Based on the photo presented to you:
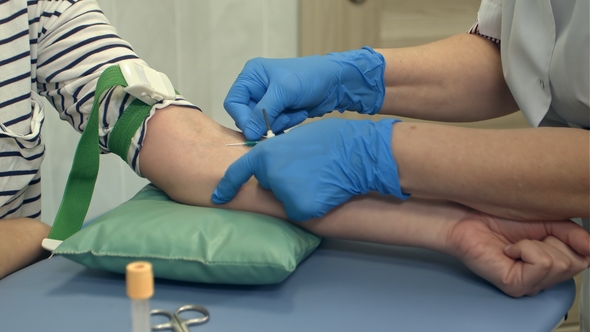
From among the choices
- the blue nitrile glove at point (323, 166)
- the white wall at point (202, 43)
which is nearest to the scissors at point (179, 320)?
the blue nitrile glove at point (323, 166)

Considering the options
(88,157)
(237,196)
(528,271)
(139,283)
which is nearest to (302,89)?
(237,196)

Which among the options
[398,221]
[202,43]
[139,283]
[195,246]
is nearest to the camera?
[139,283]

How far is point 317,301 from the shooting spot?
26.7 inches

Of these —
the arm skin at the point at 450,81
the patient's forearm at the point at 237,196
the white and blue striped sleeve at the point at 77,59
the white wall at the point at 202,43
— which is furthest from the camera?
the white wall at the point at 202,43

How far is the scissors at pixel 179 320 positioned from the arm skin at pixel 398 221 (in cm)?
25

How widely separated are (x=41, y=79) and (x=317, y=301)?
692 mm

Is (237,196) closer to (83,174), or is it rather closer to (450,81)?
(83,174)

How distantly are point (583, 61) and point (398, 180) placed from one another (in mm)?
335

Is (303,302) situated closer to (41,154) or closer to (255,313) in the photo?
(255,313)

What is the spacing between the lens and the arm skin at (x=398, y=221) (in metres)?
0.70

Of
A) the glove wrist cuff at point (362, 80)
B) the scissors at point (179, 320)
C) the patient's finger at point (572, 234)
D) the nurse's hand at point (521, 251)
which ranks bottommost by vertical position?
the scissors at point (179, 320)

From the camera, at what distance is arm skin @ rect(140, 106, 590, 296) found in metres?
0.70

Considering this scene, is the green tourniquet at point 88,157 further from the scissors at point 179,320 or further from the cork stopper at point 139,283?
the cork stopper at point 139,283

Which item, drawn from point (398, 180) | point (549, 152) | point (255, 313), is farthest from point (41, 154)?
point (549, 152)
